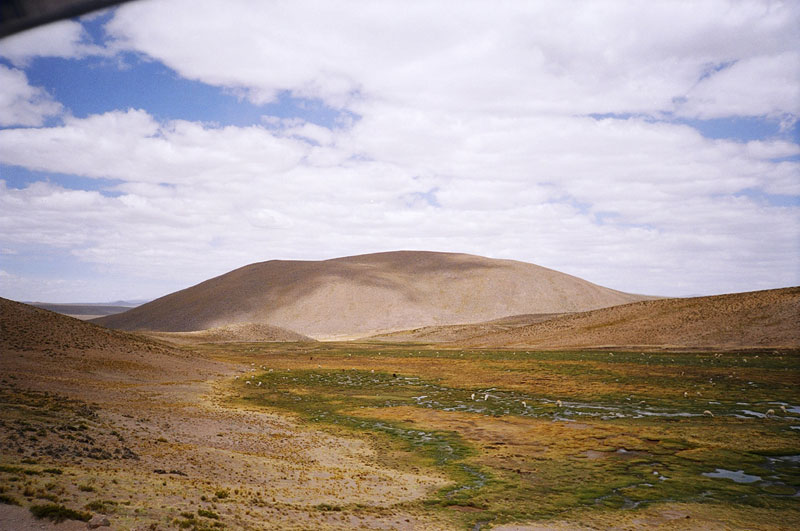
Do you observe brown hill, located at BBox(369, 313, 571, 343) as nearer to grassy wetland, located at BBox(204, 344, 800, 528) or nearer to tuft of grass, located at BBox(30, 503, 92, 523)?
grassy wetland, located at BBox(204, 344, 800, 528)

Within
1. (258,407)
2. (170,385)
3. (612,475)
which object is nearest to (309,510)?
(612,475)

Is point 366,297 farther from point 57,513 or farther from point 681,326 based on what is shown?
point 57,513

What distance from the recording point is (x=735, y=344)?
47688mm

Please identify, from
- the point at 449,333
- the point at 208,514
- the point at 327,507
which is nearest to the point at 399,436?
the point at 327,507

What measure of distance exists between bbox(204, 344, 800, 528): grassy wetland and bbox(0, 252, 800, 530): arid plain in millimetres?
89

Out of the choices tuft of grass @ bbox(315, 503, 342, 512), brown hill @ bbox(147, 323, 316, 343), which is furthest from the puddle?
brown hill @ bbox(147, 323, 316, 343)

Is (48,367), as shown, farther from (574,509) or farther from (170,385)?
(574,509)

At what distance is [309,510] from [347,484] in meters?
2.32

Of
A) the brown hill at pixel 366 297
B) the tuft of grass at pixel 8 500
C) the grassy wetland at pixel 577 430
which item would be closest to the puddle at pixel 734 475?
the grassy wetland at pixel 577 430

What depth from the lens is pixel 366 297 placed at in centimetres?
12394

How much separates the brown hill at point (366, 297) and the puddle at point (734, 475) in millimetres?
93594

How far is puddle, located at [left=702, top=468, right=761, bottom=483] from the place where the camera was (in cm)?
1252

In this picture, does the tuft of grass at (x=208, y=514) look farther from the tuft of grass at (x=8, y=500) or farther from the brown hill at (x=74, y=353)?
the brown hill at (x=74, y=353)

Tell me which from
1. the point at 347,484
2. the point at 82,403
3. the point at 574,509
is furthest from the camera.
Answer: the point at 82,403
